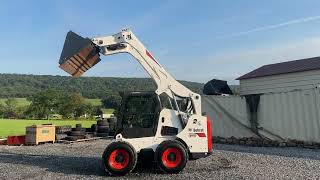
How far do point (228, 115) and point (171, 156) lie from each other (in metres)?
8.97

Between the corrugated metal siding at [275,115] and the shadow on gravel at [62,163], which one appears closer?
the shadow on gravel at [62,163]

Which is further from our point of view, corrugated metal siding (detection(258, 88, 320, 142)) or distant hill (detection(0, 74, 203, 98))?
distant hill (detection(0, 74, 203, 98))

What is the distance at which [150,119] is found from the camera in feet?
32.6

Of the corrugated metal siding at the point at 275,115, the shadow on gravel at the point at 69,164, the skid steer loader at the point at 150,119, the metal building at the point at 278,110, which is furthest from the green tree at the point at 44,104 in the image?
the skid steer loader at the point at 150,119

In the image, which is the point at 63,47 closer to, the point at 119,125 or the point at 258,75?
the point at 119,125

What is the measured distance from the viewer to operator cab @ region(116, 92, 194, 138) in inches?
388

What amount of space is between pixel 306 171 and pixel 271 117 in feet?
22.4

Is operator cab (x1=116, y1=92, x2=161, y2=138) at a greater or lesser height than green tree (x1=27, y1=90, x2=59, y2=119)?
lesser

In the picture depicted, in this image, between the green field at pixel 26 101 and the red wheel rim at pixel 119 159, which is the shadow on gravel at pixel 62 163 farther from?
the green field at pixel 26 101

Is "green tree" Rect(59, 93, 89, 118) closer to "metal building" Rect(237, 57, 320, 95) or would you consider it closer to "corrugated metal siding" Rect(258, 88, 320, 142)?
"metal building" Rect(237, 57, 320, 95)

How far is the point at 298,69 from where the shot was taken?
21359mm

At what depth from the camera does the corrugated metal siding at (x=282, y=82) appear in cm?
2080

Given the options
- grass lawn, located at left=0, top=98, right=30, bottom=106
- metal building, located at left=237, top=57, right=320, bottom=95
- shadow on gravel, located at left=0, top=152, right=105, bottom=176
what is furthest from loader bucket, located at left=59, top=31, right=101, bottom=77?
grass lawn, located at left=0, top=98, right=30, bottom=106

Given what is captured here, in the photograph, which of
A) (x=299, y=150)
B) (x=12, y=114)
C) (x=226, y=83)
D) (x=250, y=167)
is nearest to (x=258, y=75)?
(x=226, y=83)
